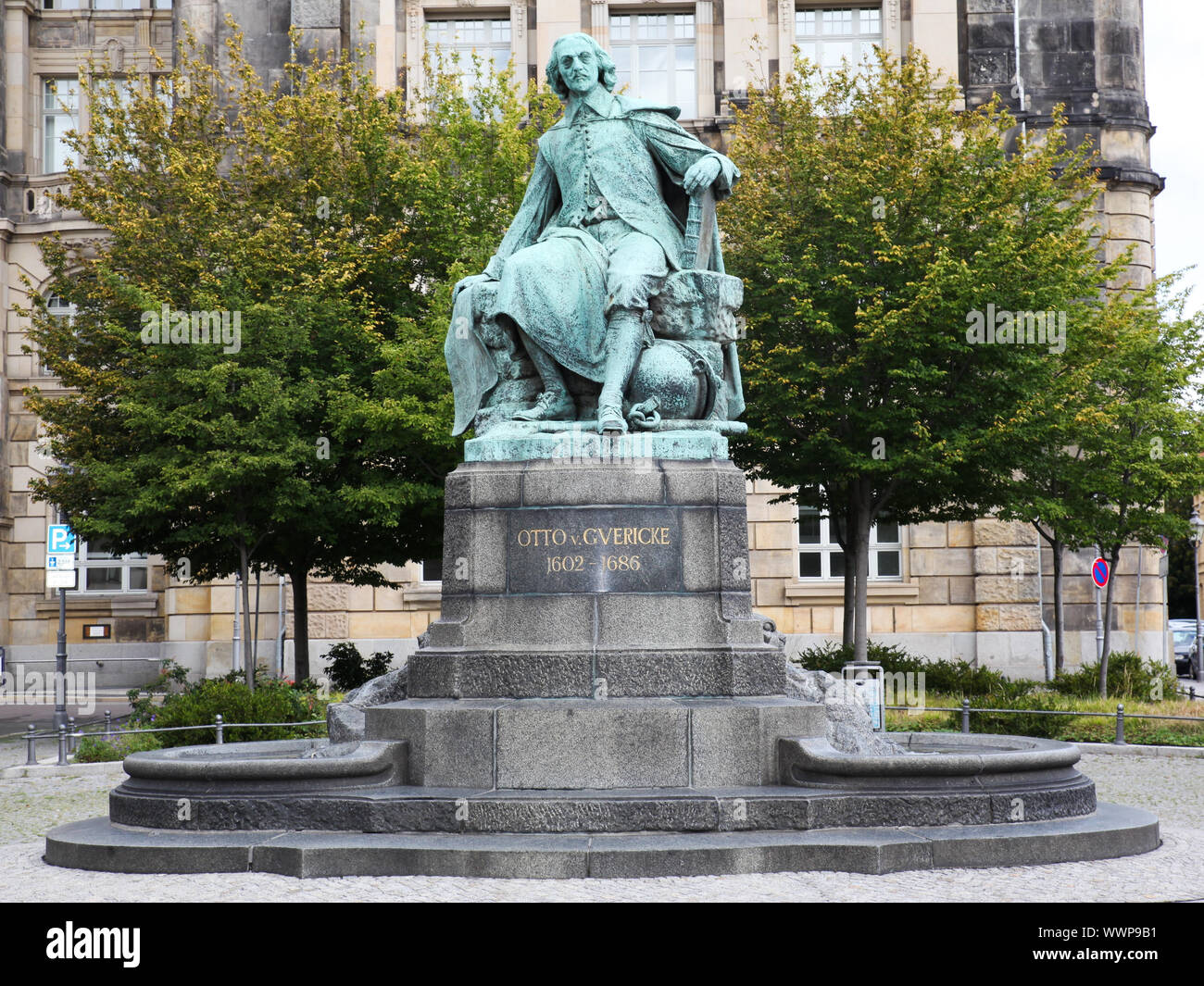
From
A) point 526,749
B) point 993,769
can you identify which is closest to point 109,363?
point 526,749

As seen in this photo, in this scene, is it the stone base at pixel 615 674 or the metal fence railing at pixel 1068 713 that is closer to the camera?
the stone base at pixel 615 674

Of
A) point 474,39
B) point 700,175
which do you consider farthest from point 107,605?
point 700,175

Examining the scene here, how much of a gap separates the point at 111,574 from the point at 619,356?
28676 millimetres

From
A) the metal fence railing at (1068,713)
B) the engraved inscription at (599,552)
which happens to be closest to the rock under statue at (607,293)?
the engraved inscription at (599,552)

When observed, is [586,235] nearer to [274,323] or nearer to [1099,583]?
[274,323]

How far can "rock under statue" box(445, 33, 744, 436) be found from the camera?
1064cm

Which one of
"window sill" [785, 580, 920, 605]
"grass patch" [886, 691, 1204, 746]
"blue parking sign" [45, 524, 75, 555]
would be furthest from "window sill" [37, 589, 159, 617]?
"grass patch" [886, 691, 1204, 746]

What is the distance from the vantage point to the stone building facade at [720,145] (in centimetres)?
3288

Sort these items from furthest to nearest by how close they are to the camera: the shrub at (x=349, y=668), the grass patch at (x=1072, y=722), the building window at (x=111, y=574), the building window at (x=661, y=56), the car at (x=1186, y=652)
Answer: the car at (x=1186, y=652)
the building window at (x=111, y=574)
the building window at (x=661, y=56)
the shrub at (x=349, y=668)
the grass patch at (x=1072, y=722)

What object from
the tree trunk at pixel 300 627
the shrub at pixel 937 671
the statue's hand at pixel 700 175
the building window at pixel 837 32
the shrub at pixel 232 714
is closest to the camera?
the statue's hand at pixel 700 175

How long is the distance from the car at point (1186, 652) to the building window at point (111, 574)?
29.4 meters

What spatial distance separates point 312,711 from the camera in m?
20.2

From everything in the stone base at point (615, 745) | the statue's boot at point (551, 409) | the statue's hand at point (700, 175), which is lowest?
the stone base at point (615, 745)

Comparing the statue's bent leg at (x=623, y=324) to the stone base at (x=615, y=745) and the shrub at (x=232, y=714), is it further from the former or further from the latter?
the shrub at (x=232, y=714)
